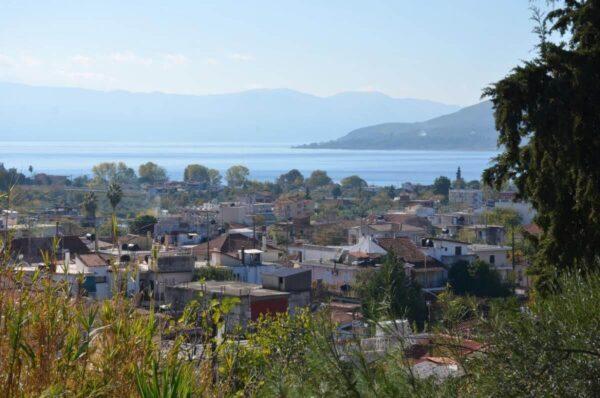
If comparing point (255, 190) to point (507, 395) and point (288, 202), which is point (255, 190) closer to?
point (288, 202)

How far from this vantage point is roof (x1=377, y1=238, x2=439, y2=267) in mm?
24906

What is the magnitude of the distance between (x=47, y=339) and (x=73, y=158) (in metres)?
163

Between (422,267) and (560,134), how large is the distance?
1675cm

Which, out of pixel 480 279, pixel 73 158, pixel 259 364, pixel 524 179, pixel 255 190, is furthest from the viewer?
pixel 73 158

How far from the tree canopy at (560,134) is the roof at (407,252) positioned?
15682mm

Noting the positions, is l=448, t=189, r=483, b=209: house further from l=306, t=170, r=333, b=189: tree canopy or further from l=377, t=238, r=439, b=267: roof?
l=377, t=238, r=439, b=267: roof

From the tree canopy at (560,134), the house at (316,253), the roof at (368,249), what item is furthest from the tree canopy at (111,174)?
the tree canopy at (560,134)

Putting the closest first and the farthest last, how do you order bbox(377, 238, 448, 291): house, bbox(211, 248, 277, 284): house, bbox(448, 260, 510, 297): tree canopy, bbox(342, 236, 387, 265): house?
bbox(448, 260, 510, 297): tree canopy
bbox(211, 248, 277, 284): house
bbox(377, 238, 448, 291): house
bbox(342, 236, 387, 265): house

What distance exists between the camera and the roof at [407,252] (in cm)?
2491

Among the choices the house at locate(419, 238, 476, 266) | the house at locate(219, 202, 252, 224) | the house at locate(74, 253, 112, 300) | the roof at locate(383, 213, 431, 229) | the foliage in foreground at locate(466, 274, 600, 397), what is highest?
the foliage in foreground at locate(466, 274, 600, 397)

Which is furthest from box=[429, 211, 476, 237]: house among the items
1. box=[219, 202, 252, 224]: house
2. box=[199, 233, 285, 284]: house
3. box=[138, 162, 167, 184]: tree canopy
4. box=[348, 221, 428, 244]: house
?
box=[138, 162, 167, 184]: tree canopy

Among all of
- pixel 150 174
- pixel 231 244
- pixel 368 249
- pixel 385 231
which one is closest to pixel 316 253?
pixel 368 249

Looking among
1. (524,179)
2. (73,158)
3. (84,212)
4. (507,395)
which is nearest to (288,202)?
(84,212)

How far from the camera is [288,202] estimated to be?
56.7 metres
